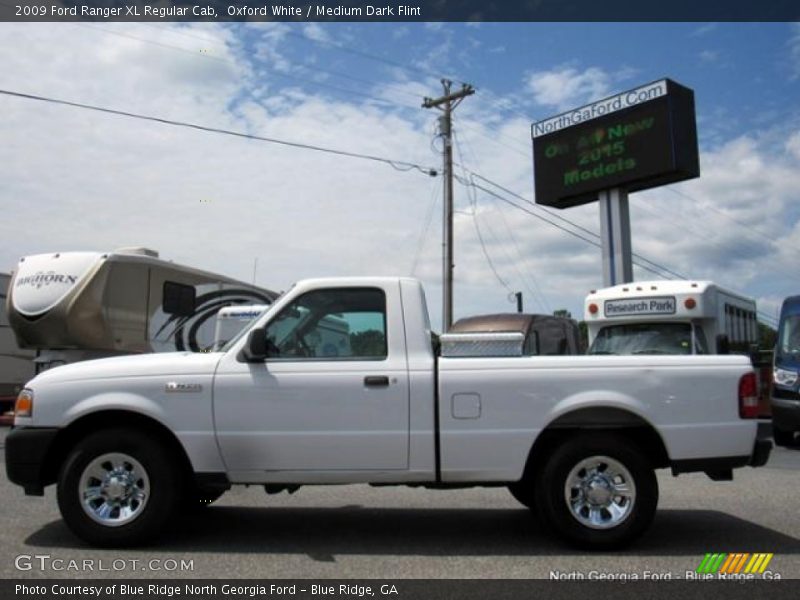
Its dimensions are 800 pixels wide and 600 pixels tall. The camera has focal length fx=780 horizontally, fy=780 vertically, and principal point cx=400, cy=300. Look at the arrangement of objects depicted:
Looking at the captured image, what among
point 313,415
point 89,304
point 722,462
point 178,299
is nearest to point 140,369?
point 313,415

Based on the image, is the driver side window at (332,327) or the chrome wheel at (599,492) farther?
the driver side window at (332,327)

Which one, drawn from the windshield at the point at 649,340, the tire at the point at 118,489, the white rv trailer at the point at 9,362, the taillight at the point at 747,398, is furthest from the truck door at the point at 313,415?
the white rv trailer at the point at 9,362

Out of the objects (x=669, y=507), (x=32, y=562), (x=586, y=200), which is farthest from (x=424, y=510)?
(x=586, y=200)

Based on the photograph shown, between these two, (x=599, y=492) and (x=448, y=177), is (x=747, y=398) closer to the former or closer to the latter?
(x=599, y=492)

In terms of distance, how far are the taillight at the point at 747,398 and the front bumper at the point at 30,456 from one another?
201 inches

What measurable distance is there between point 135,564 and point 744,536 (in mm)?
4702

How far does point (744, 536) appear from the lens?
6324 millimetres

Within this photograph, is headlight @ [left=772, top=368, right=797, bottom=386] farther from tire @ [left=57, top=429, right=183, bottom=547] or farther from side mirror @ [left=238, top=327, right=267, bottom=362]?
tire @ [left=57, top=429, right=183, bottom=547]

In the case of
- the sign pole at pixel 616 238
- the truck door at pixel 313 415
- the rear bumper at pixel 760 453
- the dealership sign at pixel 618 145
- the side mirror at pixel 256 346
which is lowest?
the rear bumper at pixel 760 453

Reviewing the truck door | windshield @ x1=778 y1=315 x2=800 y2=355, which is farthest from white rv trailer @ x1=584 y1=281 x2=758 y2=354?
the truck door

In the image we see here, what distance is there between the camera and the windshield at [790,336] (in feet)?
44.4

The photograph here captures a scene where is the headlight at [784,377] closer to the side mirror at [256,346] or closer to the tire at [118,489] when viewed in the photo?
the side mirror at [256,346]

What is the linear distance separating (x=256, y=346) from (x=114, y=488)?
1.47 metres
